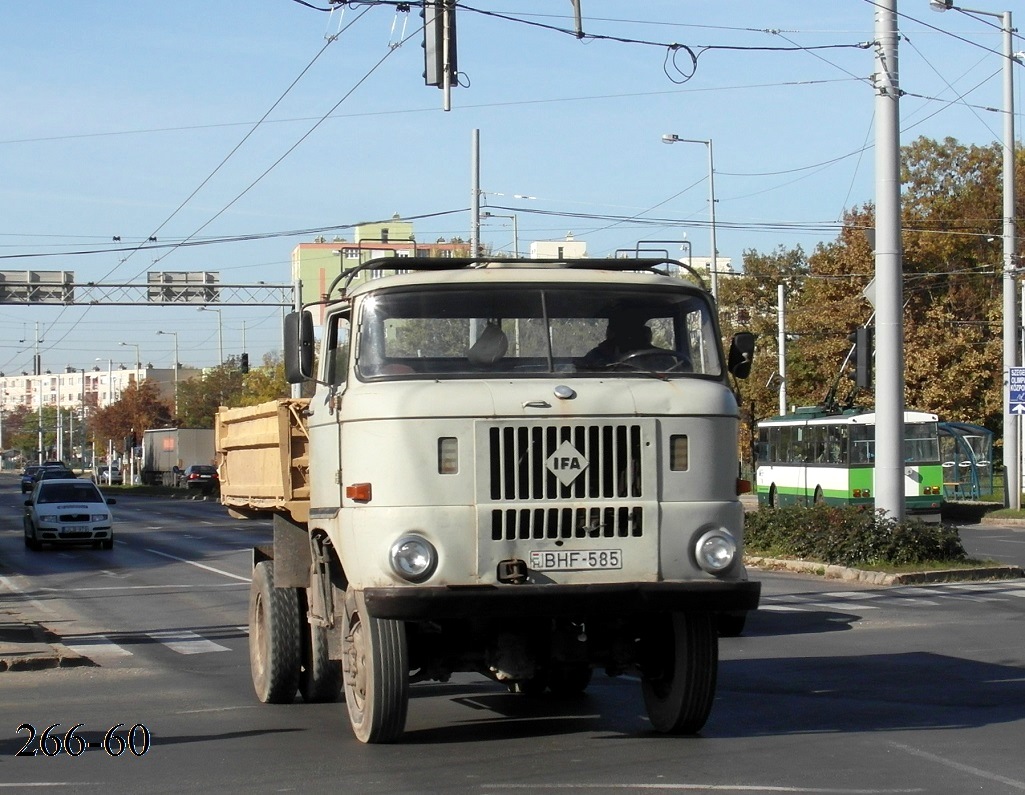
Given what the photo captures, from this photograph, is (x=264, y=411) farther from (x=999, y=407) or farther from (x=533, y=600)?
(x=999, y=407)

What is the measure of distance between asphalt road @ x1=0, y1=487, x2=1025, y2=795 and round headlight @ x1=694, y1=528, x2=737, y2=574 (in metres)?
1.03

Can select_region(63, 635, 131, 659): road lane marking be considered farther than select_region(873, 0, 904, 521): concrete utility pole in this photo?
No

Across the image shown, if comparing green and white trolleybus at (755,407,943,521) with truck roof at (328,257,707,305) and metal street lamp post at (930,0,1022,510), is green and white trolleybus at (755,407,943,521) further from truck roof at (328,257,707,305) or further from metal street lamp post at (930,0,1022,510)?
truck roof at (328,257,707,305)

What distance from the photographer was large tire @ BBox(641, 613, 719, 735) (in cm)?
886

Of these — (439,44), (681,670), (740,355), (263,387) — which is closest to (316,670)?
(681,670)

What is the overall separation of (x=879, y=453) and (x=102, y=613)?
1085 cm

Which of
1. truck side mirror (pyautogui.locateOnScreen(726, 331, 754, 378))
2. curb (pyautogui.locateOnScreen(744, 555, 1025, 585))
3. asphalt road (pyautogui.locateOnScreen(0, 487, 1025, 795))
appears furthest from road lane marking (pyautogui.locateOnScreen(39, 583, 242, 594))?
truck side mirror (pyautogui.locateOnScreen(726, 331, 754, 378))

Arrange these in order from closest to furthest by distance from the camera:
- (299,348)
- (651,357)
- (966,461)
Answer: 1. (651,357)
2. (299,348)
3. (966,461)

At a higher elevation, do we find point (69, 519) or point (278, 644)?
point (278, 644)

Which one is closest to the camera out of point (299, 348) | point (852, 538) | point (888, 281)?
point (299, 348)

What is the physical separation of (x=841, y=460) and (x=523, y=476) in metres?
30.5

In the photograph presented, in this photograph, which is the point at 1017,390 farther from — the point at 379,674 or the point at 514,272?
the point at 379,674

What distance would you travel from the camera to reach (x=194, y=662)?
14.1 meters

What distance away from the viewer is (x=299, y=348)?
940cm
